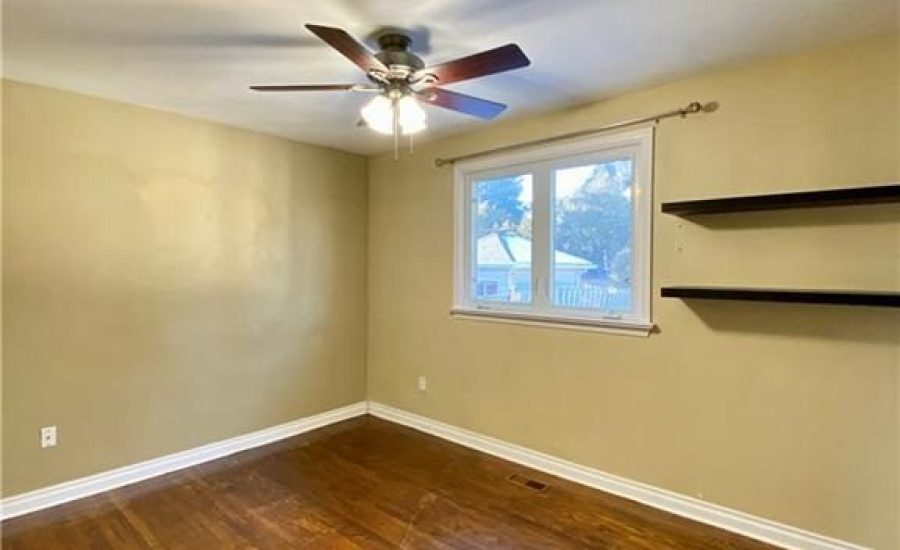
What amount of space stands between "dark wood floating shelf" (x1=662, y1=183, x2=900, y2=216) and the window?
0.34 metres

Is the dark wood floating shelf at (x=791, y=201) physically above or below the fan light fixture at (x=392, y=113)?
below

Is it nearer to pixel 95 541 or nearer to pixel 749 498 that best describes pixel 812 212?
pixel 749 498

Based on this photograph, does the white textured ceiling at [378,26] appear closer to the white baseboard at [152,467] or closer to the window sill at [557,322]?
the window sill at [557,322]

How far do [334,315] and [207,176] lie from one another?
150 centimetres

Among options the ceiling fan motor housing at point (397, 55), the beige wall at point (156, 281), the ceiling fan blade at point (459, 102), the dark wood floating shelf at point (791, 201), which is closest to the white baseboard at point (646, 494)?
the beige wall at point (156, 281)

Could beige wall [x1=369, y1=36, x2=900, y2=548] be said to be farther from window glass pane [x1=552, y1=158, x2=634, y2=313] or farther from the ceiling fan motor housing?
the ceiling fan motor housing

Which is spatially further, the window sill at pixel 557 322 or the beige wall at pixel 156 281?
the window sill at pixel 557 322

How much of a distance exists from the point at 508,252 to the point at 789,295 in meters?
1.78

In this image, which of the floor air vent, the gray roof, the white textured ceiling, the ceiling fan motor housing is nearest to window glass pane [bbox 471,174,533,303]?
the gray roof

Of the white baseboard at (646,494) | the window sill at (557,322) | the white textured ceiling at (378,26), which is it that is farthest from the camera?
the window sill at (557,322)

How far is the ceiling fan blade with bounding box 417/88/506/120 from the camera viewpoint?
7.47 ft

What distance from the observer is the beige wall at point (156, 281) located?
2.79 metres

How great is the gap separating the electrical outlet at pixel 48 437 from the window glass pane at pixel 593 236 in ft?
10.0

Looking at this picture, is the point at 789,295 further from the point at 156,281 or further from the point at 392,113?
the point at 156,281
